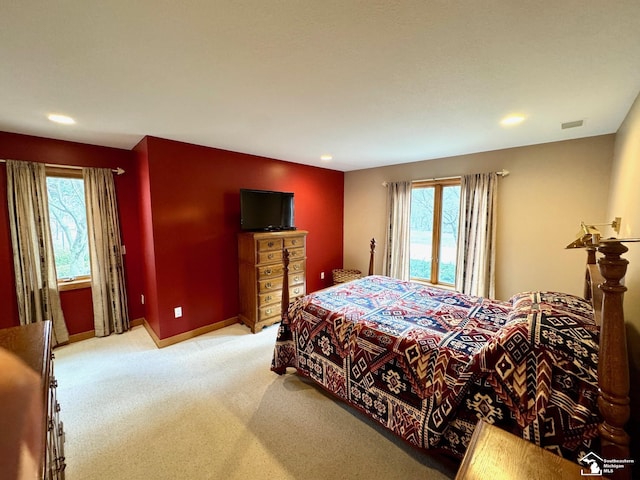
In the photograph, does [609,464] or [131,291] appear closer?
[609,464]

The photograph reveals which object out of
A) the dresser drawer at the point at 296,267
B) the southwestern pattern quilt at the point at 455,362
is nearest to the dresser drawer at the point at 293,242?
the dresser drawer at the point at 296,267

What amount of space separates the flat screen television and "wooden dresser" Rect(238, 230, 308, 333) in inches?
8.2

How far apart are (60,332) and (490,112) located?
4.87 m

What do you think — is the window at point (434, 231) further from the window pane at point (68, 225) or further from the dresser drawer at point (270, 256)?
the window pane at point (68, 225)

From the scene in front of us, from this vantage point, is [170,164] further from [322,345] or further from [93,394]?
[322,345]

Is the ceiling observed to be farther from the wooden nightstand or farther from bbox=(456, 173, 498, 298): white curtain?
the wooden nightstand

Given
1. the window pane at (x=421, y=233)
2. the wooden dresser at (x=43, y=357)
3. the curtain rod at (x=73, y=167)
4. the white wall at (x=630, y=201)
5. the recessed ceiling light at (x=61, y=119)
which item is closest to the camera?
the wooden dresser at (x=43, y=357)

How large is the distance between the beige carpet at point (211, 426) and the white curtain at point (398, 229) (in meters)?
2.59

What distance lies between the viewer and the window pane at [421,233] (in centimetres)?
407

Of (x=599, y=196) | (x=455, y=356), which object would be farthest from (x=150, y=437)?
(x=599, y=196)

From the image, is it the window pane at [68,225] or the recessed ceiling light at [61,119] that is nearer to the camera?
the recessed ceiling light at [61,119]

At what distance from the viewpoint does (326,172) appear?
4758mm

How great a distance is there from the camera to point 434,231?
13.1 feet

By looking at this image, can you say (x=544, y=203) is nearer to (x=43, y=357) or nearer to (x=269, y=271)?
(x=269, y=271)
